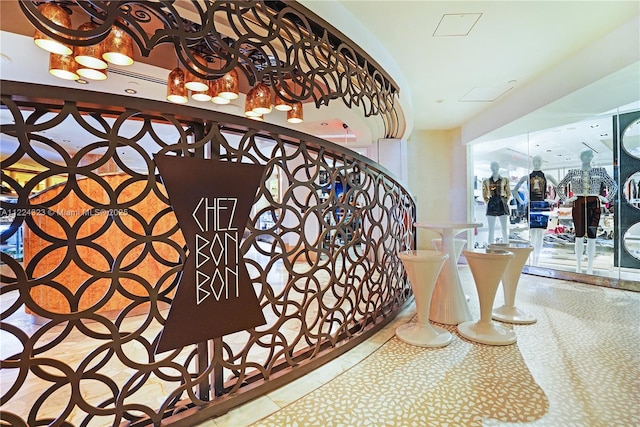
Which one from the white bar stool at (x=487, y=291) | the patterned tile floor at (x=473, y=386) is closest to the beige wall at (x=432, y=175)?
the patterned tile floor at (x=473, y=386)

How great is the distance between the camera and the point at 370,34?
298 cm

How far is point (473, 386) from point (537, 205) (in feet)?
16.4

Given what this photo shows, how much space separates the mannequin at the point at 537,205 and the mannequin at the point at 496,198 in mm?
391

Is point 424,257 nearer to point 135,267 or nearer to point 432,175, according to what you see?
point 135,267

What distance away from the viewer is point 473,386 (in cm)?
183

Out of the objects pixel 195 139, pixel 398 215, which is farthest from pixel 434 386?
pixel 195 139

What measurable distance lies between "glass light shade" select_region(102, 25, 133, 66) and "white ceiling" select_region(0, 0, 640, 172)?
932 mm

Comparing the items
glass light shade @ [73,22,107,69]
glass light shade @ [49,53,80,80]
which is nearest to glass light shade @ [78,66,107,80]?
glass light shade @ [49,53,80,80]

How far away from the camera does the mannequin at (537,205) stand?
543 centimetres

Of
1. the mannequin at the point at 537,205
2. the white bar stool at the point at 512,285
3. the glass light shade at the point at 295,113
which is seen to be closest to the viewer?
the white bar stool at the point at 512,285

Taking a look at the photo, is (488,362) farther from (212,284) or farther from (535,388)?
(212,284)

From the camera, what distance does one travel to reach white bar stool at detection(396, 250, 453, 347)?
2.37 m

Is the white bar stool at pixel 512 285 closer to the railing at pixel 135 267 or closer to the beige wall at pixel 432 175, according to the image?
the railing at pixel 135 267

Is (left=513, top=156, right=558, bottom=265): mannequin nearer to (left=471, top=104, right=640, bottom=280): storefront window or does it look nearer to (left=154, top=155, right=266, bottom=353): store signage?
(left=471, top=104, right=640, bottom=280): storefront window
